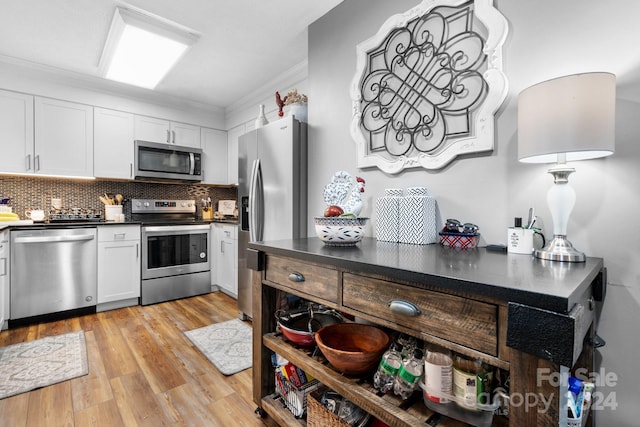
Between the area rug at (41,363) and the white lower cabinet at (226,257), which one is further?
the white lower cabinet at (226,257)

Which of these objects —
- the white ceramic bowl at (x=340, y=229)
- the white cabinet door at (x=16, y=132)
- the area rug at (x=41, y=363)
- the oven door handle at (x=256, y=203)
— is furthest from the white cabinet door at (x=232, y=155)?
the white ceramic bowl at (x=340, y=229)

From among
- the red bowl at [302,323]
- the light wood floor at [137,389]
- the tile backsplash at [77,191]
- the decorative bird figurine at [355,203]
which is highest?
the tile backsplash at [77,191]

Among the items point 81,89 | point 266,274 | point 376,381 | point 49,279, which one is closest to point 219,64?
point 81,89

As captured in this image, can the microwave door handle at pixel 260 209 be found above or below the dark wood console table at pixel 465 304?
above

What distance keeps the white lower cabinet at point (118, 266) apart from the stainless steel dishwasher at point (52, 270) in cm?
7

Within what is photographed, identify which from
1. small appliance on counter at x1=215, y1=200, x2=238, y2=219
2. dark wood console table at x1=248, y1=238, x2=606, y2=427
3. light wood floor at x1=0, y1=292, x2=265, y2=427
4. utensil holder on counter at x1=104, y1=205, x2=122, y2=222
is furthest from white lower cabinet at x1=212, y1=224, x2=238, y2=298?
dark wood console table at x1=248, y1=238, x2=606, y2=427

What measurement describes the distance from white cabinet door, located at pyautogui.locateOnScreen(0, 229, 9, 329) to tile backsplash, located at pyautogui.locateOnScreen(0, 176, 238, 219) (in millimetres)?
777

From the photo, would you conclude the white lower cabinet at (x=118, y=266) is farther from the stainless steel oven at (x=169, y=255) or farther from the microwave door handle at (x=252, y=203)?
the microwave door handle at (x=252, y=203)

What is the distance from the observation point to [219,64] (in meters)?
2.97

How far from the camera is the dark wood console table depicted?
25.6 inches

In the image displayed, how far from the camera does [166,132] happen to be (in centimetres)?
380

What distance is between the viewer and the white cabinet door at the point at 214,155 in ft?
13.5

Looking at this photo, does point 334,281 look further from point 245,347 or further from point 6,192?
point 6,192

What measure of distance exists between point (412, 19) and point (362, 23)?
419 mm
